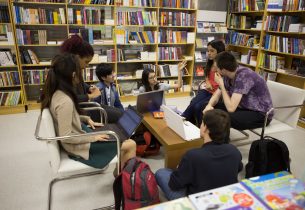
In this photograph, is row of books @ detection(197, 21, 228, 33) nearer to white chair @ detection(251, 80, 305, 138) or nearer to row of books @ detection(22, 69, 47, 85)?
white chair @ detection(251, 80, 305, 138)

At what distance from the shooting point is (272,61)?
160 inches

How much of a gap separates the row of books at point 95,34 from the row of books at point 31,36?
42 centimetres

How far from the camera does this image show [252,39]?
14.6ft

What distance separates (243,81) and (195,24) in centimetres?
254

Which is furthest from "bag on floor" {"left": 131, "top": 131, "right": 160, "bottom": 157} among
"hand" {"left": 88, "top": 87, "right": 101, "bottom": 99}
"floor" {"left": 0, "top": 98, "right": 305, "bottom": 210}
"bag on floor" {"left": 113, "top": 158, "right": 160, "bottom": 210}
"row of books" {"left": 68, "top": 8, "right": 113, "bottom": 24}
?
"row of books" {"left": 68, "top": 8, "right": 113, "bottom": 24}

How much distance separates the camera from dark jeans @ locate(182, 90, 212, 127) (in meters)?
2.89

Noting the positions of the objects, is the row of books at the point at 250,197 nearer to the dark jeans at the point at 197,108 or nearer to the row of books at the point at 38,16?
the dark jeans at the point at 197,108

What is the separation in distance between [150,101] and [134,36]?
7.20 feet

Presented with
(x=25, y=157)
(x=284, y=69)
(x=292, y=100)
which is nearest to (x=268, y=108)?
(x=292, y=100)

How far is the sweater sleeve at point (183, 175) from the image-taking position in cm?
138

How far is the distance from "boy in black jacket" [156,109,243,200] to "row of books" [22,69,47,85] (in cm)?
325

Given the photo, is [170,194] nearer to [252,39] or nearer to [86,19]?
[86,19]

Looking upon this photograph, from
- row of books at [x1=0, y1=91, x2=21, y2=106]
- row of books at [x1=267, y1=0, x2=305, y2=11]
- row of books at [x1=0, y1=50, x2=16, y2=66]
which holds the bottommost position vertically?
row of books at [x1=0, y1=91, x2=21, y2=106]

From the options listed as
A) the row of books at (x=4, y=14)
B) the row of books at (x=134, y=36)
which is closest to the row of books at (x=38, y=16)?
the row of books at (x=4, y=14)
